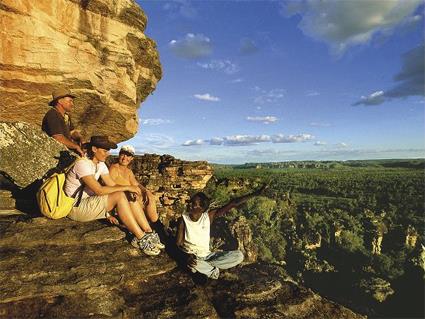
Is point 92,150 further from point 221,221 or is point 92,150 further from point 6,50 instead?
point 221,221

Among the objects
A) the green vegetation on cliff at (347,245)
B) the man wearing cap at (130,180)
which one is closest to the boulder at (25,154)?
the man wearing cap at (130,180)

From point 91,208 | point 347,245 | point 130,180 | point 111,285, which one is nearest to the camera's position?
point 111,285

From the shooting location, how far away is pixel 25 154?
7949mm

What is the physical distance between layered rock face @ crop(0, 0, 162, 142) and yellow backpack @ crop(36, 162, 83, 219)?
246 inches

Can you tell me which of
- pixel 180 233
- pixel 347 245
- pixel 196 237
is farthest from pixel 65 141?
pixel 347 245

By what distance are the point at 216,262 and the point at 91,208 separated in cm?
259

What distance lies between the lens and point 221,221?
2226 inches

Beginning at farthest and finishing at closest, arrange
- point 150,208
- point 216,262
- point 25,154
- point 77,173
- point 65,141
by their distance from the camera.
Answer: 1. point 65,141
2. point 25,154
3. point 150,208
4. point 77,173
5. point 216,262

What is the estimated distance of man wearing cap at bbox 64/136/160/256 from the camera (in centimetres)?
611

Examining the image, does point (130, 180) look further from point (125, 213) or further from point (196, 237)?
point (196, 237)

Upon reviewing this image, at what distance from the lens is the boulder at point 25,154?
7684 mm

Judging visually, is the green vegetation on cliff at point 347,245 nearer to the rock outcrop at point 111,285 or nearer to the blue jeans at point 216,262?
the blue jeans at point 216,262

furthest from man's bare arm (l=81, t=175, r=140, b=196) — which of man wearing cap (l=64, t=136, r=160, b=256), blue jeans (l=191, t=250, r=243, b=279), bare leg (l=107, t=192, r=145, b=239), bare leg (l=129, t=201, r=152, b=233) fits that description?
blue jeans (l=191, t=250, r=243, b=279)

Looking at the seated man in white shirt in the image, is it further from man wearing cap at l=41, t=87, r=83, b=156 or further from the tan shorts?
man wearing cap at l=41, t=87, r=83, b=156
